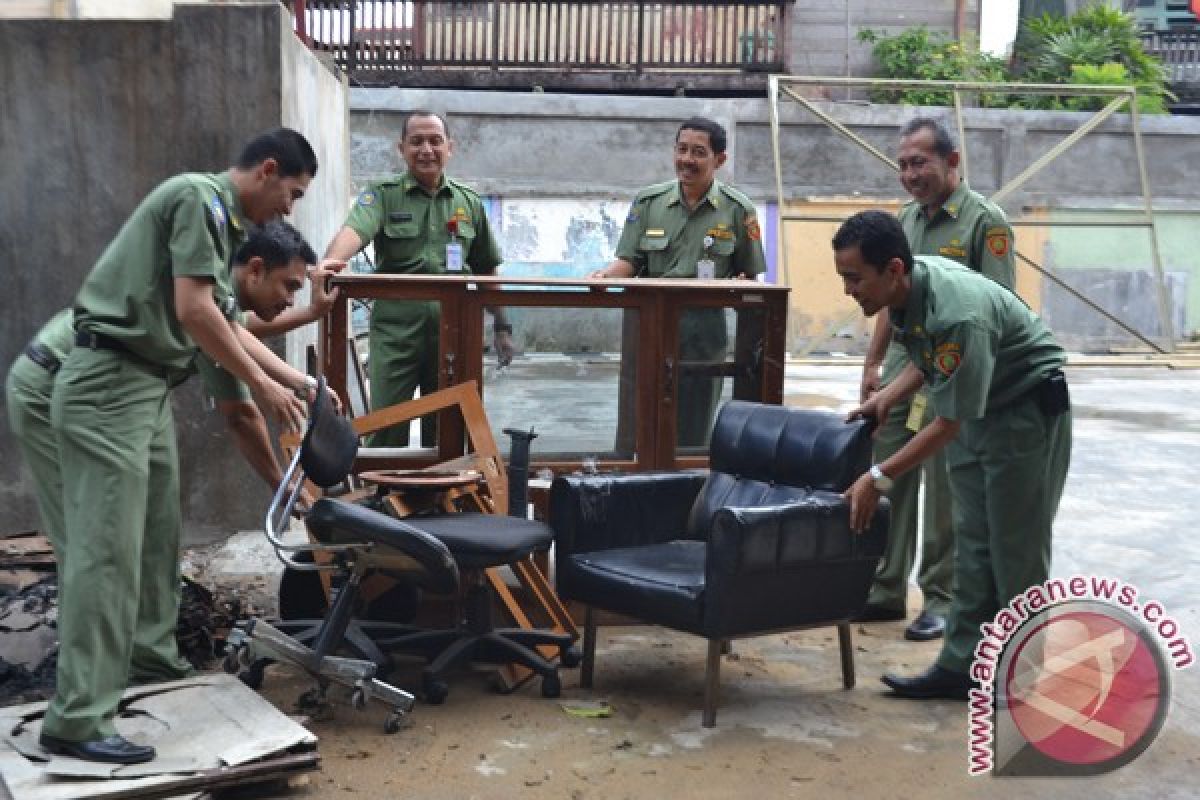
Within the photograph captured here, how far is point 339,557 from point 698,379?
1677 mm

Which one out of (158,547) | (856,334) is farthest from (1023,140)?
(158,547)

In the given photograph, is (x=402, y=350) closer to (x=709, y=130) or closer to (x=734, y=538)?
(x=709, y=130)

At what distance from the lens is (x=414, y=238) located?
239 inches

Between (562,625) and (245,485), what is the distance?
6.99 ft

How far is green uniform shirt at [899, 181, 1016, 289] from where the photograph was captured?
209 inches

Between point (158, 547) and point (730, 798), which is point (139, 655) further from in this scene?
point (730, 798)

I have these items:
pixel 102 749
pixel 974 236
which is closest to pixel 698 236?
pixel 974 236

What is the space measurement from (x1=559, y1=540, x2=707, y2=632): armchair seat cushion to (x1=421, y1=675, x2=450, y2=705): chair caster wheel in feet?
1.70

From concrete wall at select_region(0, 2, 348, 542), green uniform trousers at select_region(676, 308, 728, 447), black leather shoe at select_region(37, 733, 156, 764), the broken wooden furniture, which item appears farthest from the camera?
concrete wall at select_region(0, 2, 348, 542)

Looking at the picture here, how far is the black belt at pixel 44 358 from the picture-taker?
3875mm

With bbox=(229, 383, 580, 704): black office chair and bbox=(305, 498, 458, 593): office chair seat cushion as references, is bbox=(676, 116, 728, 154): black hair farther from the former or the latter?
bbox=(305, 498, 458, 593): office chair seat cushion

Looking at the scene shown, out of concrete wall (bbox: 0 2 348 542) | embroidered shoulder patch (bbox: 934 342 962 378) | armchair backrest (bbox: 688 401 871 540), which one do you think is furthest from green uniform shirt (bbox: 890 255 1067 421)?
concrete wall (bbox: 0 2 348 542)

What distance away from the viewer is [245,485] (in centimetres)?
661

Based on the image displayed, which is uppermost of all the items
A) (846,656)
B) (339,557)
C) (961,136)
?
(961,136)
